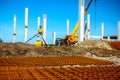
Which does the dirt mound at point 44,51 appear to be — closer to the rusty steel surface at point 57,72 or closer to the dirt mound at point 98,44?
the dirt mound at point 98,44

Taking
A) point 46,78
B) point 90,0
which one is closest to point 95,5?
point 90,0

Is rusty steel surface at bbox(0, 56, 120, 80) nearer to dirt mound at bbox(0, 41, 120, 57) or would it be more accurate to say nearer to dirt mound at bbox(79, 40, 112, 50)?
dirt mound at bbox(0, 41, 120, 57)

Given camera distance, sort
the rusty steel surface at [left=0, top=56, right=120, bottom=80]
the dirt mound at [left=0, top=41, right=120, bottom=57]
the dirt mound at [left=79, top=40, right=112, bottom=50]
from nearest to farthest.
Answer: the rusty steel surface at [left=0, top=56, right=120, bottom=80], the dirt mound at [left=0, top=41, right=120, bottom=57], the dirt mound at [left=79, top=40, right=112, bottom=50]

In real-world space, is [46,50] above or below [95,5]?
below

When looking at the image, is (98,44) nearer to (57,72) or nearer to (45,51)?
(45,51)

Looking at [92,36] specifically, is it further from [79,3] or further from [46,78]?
[46,78]

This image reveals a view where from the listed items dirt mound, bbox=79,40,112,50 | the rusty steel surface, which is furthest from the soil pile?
the rusty steel surface

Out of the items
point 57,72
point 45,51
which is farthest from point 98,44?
point 57,72

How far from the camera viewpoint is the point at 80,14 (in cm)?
1988

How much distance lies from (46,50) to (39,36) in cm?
501

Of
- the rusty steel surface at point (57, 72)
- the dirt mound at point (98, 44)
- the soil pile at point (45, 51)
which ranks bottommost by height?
the rusty steel surface at point (57, 72)

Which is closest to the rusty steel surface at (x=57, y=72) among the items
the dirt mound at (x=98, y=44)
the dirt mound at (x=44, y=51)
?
the dirt mound at (x=44, y=51)

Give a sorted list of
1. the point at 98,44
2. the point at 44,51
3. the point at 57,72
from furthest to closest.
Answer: the point at 98,44
the point at 44,51
the point at 57,72

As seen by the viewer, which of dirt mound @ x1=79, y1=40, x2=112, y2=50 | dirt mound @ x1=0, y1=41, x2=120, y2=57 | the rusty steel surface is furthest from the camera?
dirt mound @ x1=79, y1=40, x2=112, y2=50
